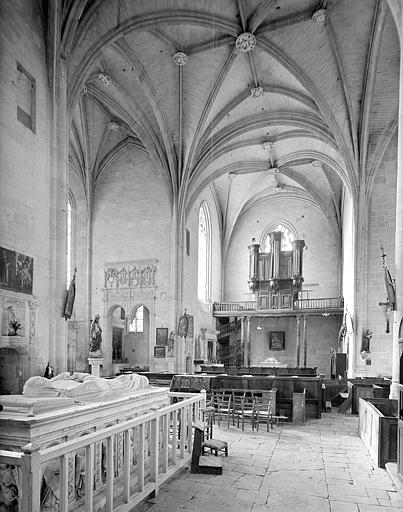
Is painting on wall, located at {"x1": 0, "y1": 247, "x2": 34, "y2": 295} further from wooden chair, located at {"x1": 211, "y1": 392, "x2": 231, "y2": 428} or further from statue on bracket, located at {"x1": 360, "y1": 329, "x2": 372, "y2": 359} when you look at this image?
statue on bracket, located at {"x1": 360, "y1": 329, "x2": 372, "y2": 359}

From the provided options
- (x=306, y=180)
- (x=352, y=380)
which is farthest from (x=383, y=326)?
(x=306, y=180)

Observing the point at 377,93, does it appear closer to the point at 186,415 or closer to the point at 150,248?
the point at 150,248

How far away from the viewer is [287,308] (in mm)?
24250

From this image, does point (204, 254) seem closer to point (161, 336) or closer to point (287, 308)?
point (287, 308)

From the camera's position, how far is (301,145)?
835 inches

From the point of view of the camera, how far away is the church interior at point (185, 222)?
6.54 metres

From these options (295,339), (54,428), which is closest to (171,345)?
(295,339)

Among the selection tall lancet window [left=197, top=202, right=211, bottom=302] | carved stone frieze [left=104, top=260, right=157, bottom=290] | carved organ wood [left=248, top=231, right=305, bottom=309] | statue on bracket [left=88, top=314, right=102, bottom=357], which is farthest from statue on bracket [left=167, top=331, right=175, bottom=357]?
carved organ wood [left=248, top=231, right=305, bottom=309]

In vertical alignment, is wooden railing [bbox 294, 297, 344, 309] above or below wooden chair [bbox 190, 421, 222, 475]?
above

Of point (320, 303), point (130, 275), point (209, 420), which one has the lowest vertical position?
point (209, 420)

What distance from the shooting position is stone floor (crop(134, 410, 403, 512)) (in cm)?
535

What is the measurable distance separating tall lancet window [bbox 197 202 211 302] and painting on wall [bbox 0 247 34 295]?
15.8 meters

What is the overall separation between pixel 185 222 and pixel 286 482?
1481 centimetres

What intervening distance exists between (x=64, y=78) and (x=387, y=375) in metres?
14.3
